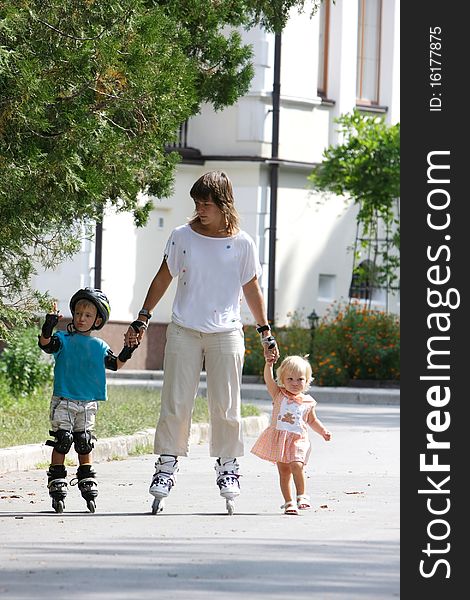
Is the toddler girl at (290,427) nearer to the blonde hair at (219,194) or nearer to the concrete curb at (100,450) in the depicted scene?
the blonde hair at (219,194)

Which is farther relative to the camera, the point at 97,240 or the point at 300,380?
the point at 97,240

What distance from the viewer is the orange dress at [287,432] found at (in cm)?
1058

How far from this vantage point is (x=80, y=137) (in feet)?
40.2

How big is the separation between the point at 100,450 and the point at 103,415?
3.03m

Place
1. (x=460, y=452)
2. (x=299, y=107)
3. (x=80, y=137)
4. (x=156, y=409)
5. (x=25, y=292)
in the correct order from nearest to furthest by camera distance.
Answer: (x=460, y=452)
(x=80, y=137)
(x=25, y=292)
(x=156, y=409)
(x=299, y=107)

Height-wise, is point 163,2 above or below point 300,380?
above

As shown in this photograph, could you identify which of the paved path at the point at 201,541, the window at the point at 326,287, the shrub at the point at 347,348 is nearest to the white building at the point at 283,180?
the window at the point at 326,287

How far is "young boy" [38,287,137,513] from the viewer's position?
10.4 meters

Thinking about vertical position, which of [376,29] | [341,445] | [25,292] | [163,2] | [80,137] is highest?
[376,29]

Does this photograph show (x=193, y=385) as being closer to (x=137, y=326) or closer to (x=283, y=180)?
(x=137, y=326)

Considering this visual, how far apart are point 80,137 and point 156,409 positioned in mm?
7227

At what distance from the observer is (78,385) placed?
410 inches

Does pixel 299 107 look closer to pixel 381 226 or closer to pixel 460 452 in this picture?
pixel 381 226

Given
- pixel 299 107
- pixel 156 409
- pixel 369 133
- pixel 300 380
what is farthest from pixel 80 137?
pixel 299 107
